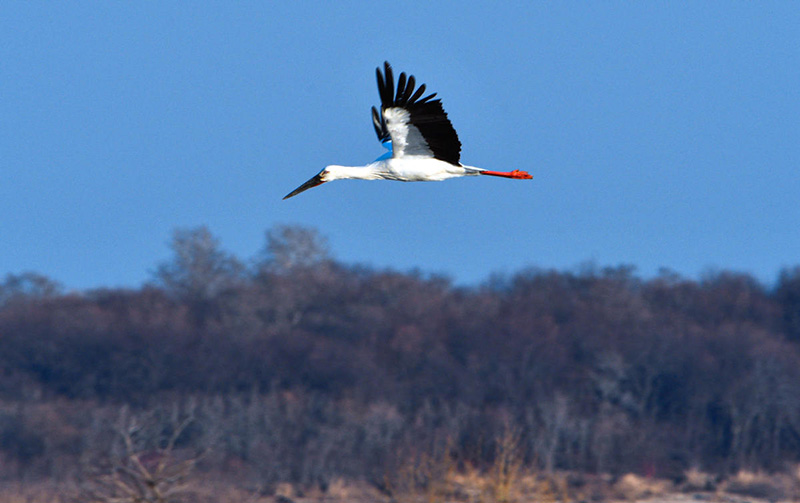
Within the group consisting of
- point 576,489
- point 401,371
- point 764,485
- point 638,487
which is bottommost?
point 576,489

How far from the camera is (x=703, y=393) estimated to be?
38.2 m

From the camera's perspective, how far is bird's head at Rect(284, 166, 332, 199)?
1312 cm

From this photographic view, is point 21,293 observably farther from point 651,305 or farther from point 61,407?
point 651,305

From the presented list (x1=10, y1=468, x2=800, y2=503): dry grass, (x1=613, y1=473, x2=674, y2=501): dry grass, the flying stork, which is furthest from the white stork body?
(x1=613, y1=473, x2=674, y2=501): dry grass

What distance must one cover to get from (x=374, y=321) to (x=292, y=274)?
6264 millimetres

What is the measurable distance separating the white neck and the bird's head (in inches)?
0.6

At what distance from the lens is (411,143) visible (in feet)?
39.3

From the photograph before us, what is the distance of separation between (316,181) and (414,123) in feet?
6.86

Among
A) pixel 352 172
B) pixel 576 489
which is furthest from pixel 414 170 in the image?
pixel 576 489

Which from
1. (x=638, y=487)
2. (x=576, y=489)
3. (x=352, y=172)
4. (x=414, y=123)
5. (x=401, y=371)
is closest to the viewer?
(x=414, y=123)

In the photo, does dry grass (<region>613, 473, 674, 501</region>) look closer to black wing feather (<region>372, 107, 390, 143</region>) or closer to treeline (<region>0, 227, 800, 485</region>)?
treeline (<region>0, 227, 800, 485</region>)

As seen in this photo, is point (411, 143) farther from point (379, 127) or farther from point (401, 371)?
point (401, 371)

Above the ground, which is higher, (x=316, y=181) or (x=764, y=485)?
(x=316, y=181)

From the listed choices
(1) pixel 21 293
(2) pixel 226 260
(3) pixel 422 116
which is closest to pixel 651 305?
(2) pixel 226 260
